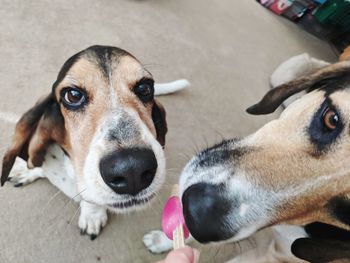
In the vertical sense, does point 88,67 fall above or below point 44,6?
above

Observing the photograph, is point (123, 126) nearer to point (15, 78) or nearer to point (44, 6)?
point (15, 78)

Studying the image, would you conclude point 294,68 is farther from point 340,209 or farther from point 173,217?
point 173,217

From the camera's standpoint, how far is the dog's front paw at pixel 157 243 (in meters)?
2.53

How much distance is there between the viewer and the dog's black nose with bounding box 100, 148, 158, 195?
62.9 inches

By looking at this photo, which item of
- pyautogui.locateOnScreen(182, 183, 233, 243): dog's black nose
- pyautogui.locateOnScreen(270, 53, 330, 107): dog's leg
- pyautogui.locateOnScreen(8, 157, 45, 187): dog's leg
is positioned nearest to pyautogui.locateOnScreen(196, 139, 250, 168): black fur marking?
pyautogui.locateOnScreen(182, 183, 233, 243): dog's black nose

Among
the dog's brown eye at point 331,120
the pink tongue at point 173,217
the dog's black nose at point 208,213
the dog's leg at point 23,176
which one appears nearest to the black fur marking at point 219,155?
the dog's black nose at point 208,213

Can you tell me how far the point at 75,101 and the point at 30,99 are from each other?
1262mm

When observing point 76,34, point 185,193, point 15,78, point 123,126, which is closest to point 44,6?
point 76,34

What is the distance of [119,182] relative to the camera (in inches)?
64.9

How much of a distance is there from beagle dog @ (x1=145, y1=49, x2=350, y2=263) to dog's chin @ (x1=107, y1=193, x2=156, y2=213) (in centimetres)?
27

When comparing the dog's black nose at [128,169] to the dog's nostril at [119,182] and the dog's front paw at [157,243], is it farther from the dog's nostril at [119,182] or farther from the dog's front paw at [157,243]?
the dog's front paw at [157,243]

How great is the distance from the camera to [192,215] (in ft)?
4.67

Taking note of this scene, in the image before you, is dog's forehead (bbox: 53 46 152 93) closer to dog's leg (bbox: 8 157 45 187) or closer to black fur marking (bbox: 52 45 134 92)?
black fur marking (bbox: 52 45 134 92)

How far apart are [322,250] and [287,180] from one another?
509mm
